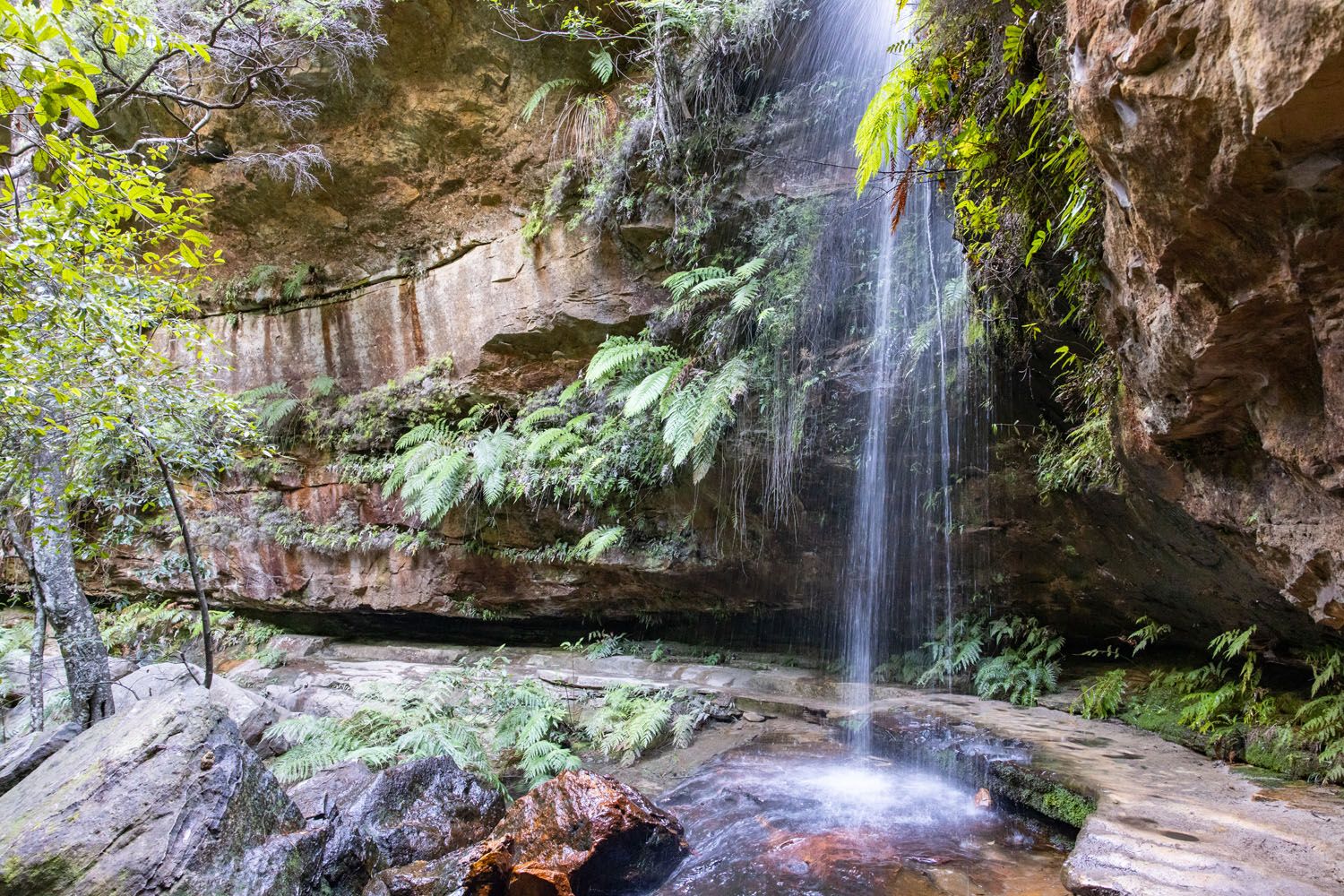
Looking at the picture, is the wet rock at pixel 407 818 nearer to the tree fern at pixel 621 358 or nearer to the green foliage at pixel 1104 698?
the tree fern at pixel 621 358

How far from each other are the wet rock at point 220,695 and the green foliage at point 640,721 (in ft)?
9.53

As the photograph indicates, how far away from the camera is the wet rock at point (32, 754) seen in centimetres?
442

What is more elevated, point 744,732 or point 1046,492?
point 1046,492

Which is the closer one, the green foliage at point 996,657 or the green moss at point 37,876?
the green moss at point 37,876

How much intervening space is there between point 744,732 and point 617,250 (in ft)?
18.6

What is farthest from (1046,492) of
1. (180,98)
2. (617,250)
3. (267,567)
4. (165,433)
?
(267,567)

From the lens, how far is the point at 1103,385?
358 centimetres

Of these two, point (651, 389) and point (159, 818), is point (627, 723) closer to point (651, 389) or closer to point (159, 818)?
point (651, 389)

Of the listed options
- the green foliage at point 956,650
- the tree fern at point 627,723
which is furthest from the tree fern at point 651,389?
the green foliage at point 956,650

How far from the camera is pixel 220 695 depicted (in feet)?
19.6

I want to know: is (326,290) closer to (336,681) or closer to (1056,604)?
(336,681)

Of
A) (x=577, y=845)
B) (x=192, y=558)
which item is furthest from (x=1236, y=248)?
(x=192, y=558)

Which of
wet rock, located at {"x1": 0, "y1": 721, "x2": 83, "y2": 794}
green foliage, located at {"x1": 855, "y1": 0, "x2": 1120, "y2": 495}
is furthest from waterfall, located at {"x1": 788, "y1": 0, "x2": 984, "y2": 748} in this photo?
wet rock, located at {"x1": 0, "y1": 721, "x2": 83, "y2": 794}

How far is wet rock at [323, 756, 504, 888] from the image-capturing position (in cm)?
360
